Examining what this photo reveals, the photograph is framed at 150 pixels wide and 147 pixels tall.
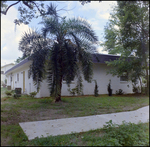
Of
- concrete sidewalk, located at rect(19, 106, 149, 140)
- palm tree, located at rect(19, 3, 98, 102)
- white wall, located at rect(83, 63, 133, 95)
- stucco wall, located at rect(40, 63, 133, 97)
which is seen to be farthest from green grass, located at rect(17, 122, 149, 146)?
white wall, located at rect(83, 63, 133, 95)

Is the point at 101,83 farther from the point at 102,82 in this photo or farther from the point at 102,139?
the point at 102,139

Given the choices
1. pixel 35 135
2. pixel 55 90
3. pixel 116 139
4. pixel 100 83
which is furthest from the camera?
pixel 100 83

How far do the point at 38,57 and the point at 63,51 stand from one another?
4.32 ft

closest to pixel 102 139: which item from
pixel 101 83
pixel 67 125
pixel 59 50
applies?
pixel 67 125

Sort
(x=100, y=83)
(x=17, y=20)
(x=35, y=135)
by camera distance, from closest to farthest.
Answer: (x=35, y=135), (x=17, y=20), (x=100, y=83)

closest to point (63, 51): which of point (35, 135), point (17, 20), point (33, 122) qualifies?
point (17, 20)

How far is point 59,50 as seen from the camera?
28.6 ft

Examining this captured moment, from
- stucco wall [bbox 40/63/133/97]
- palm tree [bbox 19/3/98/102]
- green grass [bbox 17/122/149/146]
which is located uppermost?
palm tree [bbox 19/3/98/102]

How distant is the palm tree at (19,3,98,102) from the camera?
27.9ft

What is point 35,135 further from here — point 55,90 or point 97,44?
point 97,44

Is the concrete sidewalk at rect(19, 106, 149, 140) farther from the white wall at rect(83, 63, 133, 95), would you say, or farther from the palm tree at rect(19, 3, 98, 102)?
the white wall at rect(83, 63, 133, 95)

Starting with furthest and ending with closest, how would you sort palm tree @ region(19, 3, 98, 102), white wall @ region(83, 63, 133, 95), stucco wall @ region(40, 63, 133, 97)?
white wall @ region(83, 63, 133, 95) < stucco wall @ region(40, 63, 133, 97) < palm tree @ region(19, 3, 98, 102)

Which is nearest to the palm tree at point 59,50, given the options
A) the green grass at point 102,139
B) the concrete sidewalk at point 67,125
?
the concrete sidewalk at point 67,125

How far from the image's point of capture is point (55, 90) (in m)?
8.55
